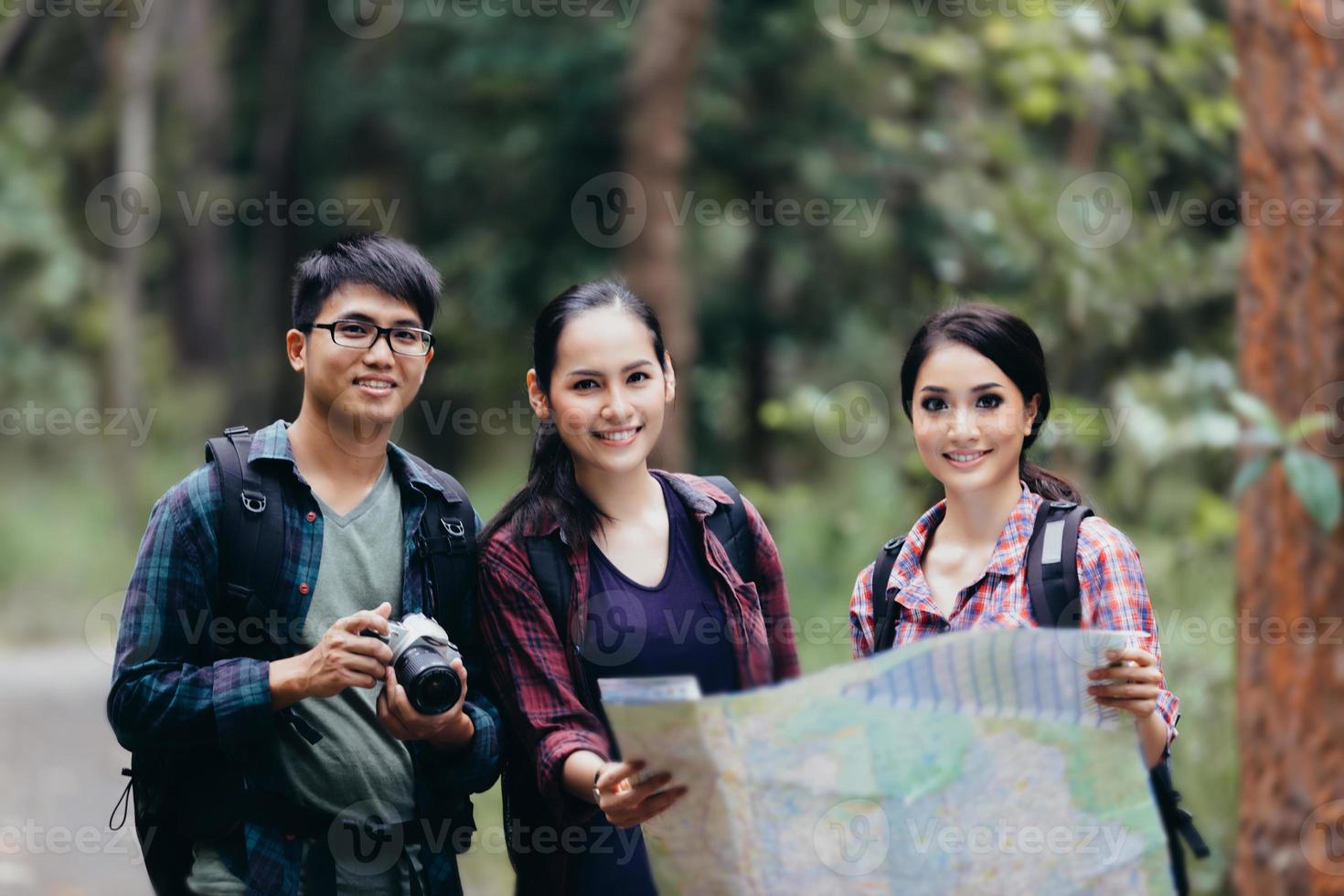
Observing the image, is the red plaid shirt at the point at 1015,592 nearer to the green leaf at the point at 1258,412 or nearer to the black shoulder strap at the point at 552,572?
the black shoulder strap at the point at 552,572

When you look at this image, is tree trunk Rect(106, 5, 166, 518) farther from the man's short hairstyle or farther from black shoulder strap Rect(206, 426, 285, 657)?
black shoulder strap Rect(206, 426, 285, 657)

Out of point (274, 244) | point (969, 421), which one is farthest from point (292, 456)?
point (274, 244)

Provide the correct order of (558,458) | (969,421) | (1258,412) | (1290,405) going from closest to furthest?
(969,421) → (558,458) → (1258,412) → (1290,405)

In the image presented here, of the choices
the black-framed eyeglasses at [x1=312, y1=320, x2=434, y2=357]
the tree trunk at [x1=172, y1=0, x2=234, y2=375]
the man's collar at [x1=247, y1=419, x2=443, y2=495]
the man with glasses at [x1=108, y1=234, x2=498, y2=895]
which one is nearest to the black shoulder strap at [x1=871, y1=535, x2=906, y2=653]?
the man with glasses at [x1=108, y1=234, x2=498, y2=895]

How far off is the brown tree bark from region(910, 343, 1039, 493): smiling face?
2189 mm

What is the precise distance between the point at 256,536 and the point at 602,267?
8.17 metres

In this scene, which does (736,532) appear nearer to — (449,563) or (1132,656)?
(449,563)

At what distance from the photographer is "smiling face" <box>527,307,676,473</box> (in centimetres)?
288

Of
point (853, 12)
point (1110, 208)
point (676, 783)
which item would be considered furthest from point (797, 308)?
point (676, 783)

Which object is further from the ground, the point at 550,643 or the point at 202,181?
the point at 202,181

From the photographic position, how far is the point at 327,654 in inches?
102

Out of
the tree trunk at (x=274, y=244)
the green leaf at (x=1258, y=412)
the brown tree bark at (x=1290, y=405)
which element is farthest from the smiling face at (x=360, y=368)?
the tree trunk at (x=274, y=244)

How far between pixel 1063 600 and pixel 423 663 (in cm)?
110

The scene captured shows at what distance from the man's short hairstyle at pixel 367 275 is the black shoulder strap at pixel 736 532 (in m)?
0.70
